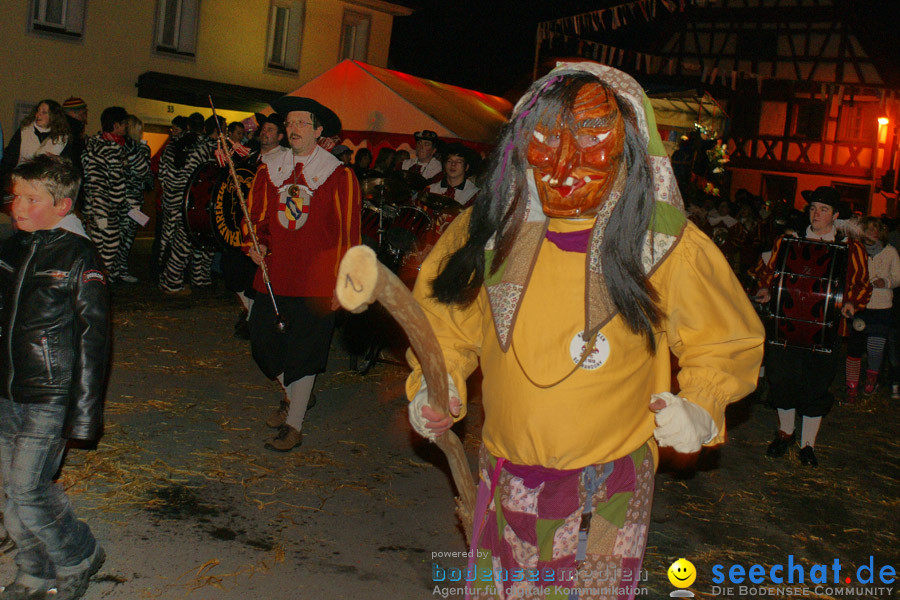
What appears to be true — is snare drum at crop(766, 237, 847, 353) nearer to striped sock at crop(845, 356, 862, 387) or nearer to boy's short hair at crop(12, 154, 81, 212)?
striped sock at crop(845, 356, 862, 387)

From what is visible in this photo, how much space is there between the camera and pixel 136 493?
5.04 m

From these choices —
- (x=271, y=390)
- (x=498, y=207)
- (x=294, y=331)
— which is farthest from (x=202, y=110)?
(x=498, y=207)

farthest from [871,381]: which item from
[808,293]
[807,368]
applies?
[808,293]

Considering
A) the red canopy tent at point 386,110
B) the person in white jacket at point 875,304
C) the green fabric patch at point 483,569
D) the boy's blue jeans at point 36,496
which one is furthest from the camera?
the red canopy tent at point 386,110

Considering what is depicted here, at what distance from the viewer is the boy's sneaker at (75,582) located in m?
3.78

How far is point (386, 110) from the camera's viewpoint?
14.7 m

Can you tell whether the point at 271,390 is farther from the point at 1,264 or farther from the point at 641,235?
the point at 641,235

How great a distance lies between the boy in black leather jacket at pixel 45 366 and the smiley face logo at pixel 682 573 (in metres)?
3.02

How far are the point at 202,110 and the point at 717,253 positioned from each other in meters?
19.9

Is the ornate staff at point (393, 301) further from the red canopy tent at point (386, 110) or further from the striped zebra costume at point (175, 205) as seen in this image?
the red canopy tent at point (386, 110)

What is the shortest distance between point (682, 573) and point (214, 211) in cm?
617

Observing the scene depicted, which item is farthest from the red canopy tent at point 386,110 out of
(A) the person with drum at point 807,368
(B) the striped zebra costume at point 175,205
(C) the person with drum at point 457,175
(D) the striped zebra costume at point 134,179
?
(A) the person with drum at point 807,368

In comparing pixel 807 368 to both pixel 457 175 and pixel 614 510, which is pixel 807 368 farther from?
pixel 614 510

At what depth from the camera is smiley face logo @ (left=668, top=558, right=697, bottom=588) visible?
4777 mm
